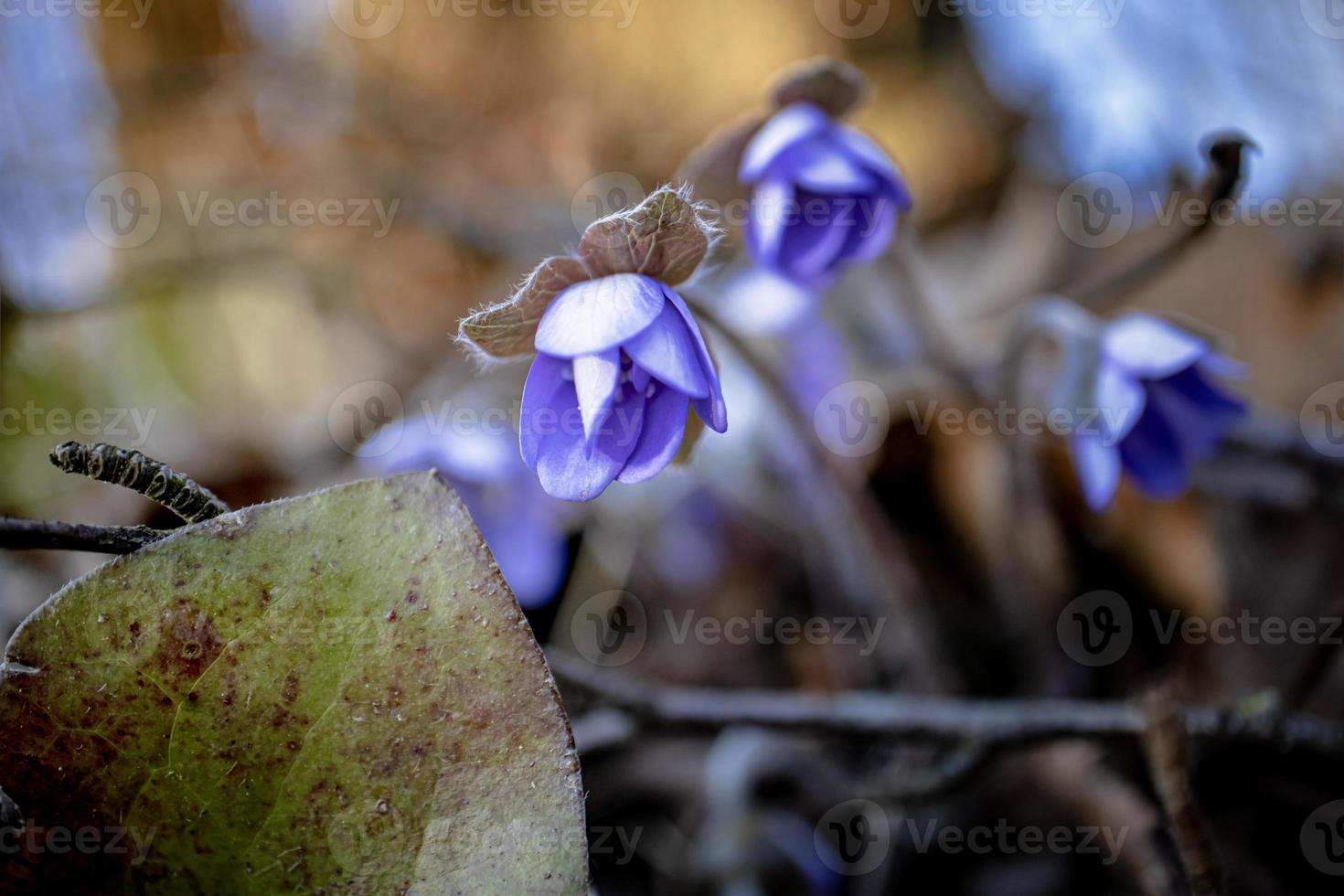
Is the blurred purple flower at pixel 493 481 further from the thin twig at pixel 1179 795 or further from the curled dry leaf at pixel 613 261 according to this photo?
the thin twig at pixel 1179 795

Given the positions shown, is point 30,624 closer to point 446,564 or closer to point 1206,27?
point 446,564

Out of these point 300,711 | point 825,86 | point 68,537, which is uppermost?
point 825,86

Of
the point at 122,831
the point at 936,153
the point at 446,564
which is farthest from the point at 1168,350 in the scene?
the point at 936,153

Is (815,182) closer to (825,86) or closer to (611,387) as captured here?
(825,86)

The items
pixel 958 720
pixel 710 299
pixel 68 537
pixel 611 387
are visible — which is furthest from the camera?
pixel 710 299

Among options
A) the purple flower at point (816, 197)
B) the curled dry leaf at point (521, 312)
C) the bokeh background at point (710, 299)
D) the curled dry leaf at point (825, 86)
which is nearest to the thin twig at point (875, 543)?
the bokeh background at point (710, 299)

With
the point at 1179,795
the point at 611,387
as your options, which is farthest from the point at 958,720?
the point at 611,387

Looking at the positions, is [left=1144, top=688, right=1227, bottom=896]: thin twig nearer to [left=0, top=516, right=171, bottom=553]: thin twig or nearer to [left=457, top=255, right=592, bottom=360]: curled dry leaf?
[left=457, top=255, right=592, bottom=360]: curled dry leaf
